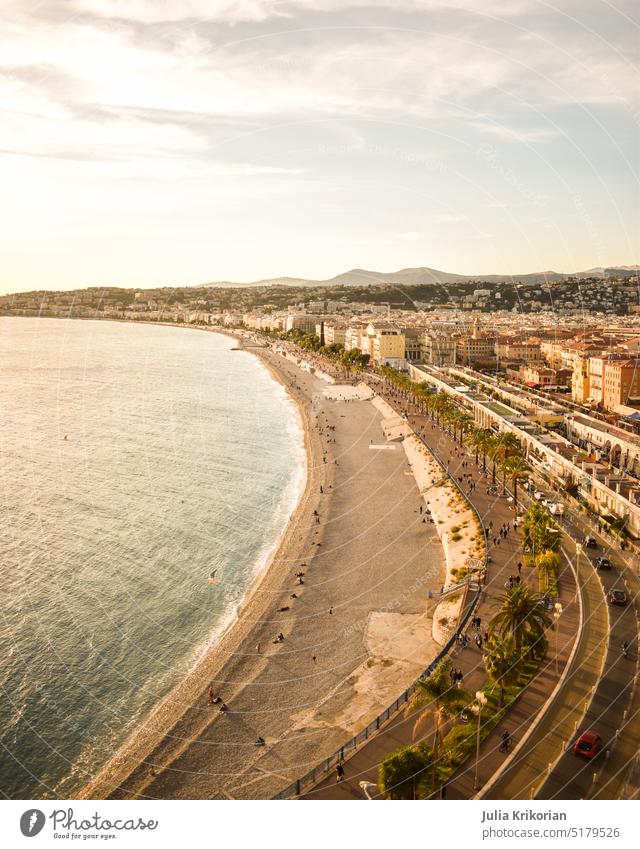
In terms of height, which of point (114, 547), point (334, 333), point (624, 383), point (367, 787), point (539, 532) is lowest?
point (114, 547)

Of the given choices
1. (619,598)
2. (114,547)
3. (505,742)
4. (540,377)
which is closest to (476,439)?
(619,598)

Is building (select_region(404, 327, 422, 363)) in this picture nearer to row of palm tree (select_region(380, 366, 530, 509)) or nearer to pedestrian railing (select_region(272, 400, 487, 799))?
row of palm tree (select_region(380, 366, 530, 509))

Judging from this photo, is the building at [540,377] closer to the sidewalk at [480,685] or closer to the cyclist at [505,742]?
the sidewalk at [480,685]

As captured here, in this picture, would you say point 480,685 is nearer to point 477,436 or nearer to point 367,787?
point 367,787

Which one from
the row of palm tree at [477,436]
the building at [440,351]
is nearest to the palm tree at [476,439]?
the row of palm tree at [477,436]

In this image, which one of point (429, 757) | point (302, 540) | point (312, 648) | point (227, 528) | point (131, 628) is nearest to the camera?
point (429, 757)

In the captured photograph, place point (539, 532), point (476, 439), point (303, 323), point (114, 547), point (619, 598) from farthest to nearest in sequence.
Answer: point (303, 323), point (476, 439), point (114, 547), point (539, 532), point (619, 598)

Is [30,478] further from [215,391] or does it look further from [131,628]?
[215,391]

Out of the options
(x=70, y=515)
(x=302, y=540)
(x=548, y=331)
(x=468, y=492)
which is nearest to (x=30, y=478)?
(x=70, y=515)
